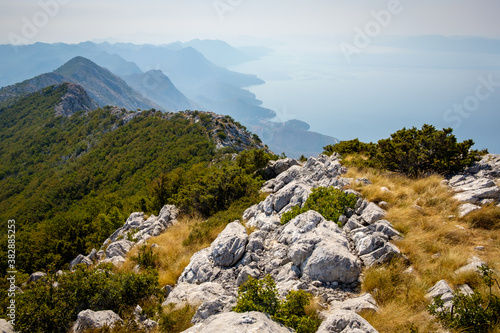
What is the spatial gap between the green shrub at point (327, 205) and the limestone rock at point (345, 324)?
176 inches

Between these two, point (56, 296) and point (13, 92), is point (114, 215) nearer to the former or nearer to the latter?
point (56, 296)

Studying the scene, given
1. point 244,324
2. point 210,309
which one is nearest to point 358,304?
point 244,324

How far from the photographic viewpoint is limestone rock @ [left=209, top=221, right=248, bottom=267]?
349 inches

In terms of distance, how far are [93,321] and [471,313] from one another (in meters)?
8.96

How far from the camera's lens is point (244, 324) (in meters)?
4.95

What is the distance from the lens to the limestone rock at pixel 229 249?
8867 mm

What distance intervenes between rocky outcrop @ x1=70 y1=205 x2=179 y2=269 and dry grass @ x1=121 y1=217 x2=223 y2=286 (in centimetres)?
70

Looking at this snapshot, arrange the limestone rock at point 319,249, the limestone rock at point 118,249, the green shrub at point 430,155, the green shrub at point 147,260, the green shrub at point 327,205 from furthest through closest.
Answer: the limestone rock at point 118,249, the green shrub at point 430,155, the green shrub at point 147,260, the green shrub at point 327,205, the limestone rock at point 319,249

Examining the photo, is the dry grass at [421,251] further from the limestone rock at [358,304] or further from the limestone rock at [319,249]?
the limestone rock at [319,249]

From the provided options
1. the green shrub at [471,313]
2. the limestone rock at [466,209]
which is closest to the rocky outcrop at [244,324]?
the green shrub at [471,313]

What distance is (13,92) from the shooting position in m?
199

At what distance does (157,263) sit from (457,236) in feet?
38.2

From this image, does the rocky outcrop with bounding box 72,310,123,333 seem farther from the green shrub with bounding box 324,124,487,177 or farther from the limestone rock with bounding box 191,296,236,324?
the green shrub with bounding box 324,124,487,177

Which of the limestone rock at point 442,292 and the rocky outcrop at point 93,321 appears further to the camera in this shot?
the rocky outcrop at point 93,321
